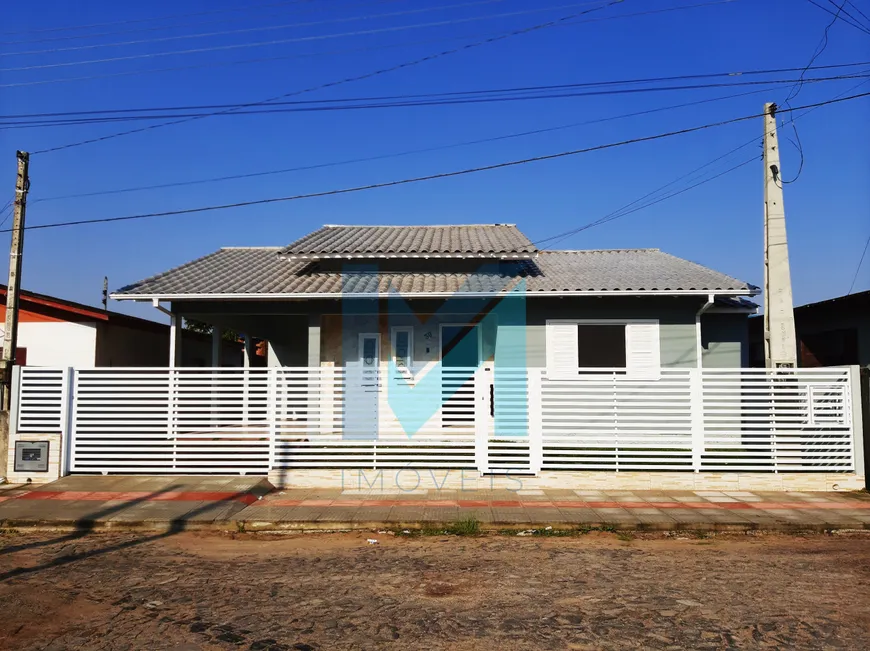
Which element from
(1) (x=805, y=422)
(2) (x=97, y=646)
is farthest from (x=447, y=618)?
(1) (x=805, y=422)

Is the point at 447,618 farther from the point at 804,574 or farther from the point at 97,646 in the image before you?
the point at 804,574

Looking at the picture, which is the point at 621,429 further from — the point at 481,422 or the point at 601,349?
the point at 601,349

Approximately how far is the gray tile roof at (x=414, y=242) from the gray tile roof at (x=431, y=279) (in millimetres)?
418

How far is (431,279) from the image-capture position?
13.2m

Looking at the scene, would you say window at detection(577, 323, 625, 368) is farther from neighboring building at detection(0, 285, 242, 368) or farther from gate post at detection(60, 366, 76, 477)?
gate post at detection(60, 366, 76, 477)

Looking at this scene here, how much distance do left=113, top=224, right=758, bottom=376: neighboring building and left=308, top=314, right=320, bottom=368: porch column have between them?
0.02m

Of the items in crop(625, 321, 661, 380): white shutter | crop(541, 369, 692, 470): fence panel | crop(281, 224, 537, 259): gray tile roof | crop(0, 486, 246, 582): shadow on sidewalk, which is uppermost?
crop(281, 224, 537, 259): gray tile roof

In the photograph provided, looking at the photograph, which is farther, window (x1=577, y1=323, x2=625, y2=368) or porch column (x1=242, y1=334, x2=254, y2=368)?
window (x1=577, y1=323, x2=625, y2=368)

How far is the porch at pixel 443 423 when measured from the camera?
961 cm

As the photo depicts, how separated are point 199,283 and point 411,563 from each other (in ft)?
26.9

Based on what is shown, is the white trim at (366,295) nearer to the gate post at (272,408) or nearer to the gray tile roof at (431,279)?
the gray tile roof at (431,279)

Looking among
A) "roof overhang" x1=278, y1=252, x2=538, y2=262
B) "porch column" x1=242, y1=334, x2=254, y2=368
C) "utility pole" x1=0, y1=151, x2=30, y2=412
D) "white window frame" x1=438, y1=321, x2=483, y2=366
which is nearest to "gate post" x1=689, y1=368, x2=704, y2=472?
"white window frame" x1=438, y1=321, x2=483, y2=366

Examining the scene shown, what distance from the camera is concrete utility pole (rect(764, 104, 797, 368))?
10.3 metres

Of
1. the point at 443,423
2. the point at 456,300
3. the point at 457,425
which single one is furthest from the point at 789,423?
the point at 456,300
